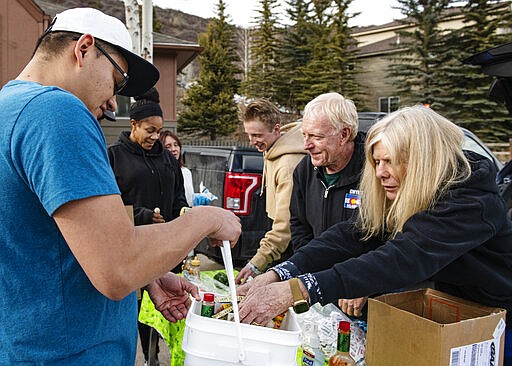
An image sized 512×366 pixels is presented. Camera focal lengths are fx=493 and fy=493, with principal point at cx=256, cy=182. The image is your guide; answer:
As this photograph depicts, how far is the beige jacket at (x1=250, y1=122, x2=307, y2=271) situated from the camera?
360cm

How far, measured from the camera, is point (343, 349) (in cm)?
186

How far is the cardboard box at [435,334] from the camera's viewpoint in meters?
1.66

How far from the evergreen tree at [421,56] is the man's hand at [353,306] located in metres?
29.1

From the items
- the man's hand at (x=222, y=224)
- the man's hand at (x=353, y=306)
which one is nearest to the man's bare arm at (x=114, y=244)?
the man's hand at (x=222, y=224)

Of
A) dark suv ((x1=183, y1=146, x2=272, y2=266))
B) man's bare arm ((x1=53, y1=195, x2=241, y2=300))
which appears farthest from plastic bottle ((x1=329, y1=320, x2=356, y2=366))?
dark suv ((x1=183, y1=146, x2=272, y2=266))

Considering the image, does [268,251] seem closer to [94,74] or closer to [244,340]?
[244,340]

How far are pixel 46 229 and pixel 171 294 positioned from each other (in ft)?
2.93

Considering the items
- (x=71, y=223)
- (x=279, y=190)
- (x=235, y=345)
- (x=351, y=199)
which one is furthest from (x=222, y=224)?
(x=279, y=190)

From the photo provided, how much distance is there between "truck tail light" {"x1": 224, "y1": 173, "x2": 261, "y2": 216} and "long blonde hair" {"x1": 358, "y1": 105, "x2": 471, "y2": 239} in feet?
12.1

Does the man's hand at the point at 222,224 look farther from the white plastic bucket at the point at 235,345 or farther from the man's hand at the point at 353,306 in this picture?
the man's hand at the point at 353,306

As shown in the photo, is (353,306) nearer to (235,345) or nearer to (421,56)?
(235,345)

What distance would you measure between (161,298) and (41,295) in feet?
2.61

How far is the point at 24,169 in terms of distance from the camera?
4.02 ft

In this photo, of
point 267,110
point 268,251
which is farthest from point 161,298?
point 267,110
